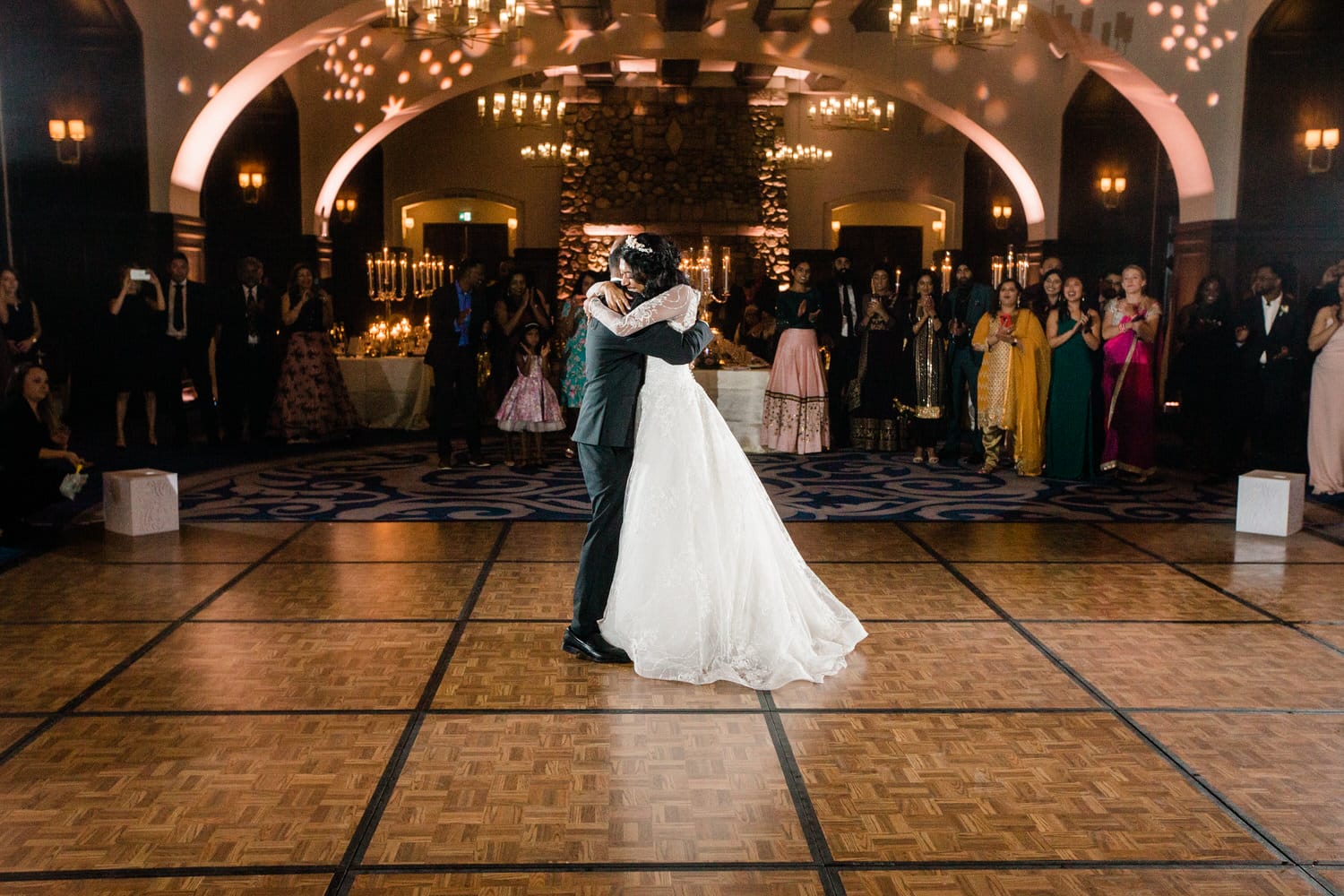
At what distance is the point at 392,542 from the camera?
5730 millimetres

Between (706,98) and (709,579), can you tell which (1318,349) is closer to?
(709,579)

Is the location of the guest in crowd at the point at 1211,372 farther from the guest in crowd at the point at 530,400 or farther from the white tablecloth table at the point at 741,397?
the guest in crowd at the point at 530,400

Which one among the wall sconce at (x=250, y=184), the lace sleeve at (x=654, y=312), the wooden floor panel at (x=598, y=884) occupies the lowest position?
the wooden floor panel at (x=598, y=884)

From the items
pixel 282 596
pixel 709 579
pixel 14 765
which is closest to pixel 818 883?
pixel 709 579

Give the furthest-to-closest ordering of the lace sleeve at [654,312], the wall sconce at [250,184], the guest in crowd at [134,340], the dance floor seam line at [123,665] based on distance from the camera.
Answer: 1. the wall sconce at [250,184]
2. the guest in crowd at [134,340]
3. the lace sleeve at [654,312]
4. the dance floor seam line at [123,665]

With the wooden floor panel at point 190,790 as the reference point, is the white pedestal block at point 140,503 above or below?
above

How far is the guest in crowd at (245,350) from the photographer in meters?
9.00

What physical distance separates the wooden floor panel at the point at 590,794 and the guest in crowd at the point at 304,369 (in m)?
6.29

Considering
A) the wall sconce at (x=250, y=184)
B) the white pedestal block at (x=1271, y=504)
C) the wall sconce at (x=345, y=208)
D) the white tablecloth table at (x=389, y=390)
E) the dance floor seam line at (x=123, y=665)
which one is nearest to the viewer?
the dance floor seam line at (x=123, y=665)

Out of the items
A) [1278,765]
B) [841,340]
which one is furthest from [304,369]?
[1278,765]

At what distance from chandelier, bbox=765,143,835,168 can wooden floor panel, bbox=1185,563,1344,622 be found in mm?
11546

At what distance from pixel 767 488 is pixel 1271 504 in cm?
282

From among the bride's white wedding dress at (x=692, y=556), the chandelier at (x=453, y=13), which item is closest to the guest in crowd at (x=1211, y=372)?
the bride's white wedding dress at (x=692, y=556)

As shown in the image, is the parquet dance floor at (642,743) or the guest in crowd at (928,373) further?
the guest in crowd at (928,373)
